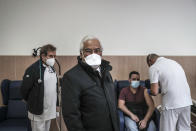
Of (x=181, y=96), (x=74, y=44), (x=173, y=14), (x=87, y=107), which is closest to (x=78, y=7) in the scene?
(x=74, y=44)

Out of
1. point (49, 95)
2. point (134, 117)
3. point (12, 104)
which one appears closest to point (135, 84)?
point (134, 117)

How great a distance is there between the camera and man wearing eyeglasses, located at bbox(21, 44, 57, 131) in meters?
2.08

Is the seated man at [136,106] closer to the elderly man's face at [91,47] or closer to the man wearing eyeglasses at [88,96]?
the man wearing eyeglasses at [88,96]

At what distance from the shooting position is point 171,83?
229 cm

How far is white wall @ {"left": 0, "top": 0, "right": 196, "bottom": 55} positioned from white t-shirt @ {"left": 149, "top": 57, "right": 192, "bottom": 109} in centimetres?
115

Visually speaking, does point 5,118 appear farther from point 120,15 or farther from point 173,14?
point 173,14

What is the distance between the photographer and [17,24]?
3234mm

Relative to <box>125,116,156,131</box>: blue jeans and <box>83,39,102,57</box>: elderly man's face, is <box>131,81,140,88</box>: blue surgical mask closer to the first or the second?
<box>125,116,156,131</box>: blue jeans

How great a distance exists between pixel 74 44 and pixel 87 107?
219cm

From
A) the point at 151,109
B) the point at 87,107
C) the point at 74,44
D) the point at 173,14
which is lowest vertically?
the point at 151,109

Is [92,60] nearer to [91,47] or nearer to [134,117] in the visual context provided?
[91,47]

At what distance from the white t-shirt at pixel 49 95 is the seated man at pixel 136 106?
3.30ft

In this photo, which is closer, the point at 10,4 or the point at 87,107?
the point at 87,107

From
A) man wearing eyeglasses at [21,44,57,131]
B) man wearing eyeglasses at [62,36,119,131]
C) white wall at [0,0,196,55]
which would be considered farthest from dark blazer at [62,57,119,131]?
white wall at [0,0,196,55]
